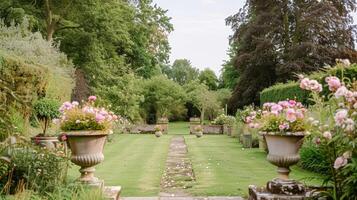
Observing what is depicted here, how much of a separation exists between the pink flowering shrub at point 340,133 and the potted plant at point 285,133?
40cm

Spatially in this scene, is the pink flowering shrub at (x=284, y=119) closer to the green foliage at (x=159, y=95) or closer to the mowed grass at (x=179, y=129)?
the mowed grass at (x=179, y=129)

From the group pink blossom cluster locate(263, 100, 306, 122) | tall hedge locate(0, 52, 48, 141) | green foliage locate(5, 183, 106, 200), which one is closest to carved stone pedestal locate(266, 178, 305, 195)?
pink blossom cluster locate(263, 100, 306, 122)

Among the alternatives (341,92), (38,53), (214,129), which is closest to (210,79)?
(214,129)

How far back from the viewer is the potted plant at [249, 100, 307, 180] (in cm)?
511

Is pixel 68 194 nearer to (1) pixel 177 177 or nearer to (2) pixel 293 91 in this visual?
(1) pixel 177 177

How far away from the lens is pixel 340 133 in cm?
408

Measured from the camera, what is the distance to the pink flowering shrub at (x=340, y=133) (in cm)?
384

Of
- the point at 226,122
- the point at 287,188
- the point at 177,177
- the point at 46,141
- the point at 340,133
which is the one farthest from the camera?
the point at 226,122

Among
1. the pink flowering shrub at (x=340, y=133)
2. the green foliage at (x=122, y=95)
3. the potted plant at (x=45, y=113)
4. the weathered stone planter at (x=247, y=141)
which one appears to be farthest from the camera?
the green foliage at (x=122, y=95)

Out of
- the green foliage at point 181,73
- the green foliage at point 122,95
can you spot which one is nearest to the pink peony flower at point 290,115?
the green foliage at point 122,95

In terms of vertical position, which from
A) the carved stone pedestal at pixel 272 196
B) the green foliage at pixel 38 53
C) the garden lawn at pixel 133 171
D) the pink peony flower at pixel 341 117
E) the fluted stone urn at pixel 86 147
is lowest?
the garden lawn at pixel 133 171

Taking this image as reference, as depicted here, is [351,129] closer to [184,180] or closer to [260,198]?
[260,198]

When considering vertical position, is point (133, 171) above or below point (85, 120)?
below

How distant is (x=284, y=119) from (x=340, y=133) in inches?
47.1
